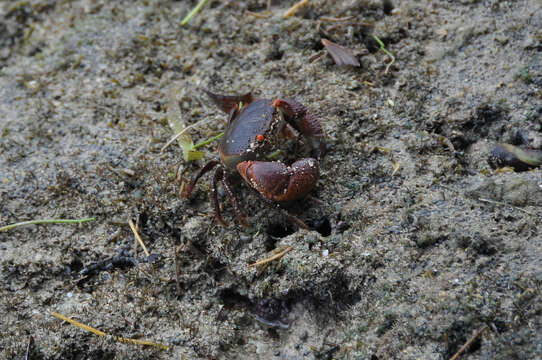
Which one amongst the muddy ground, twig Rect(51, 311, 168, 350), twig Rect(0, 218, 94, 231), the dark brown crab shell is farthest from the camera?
twig Rect(0, 218, 94, 231)

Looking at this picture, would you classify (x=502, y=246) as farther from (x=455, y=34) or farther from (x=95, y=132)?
(x=95, y=132)

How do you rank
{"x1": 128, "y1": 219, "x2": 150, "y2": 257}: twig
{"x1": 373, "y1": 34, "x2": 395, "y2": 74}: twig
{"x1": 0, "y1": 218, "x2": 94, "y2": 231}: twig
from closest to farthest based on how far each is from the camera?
{"x1": 128, "y1": 219, "x2": 150, "y2": 257}: twig
{"x1": 0, "y1": 218, "x2": 94, "y2": 231}: twig
{"x1": 373, "y1": 34, "x2": 395, "y2": 74}: twig

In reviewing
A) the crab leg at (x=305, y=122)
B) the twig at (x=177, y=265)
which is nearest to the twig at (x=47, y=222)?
the twig at (x=177, y=265)

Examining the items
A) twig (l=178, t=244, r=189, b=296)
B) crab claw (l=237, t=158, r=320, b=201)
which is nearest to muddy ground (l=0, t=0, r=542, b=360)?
twig (l=178, t=244, r=189, b=296)

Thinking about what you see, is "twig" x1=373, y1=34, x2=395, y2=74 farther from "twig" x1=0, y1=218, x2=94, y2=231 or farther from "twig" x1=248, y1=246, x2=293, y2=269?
"twig" x1=0, y1=218, x2=94, y2=231

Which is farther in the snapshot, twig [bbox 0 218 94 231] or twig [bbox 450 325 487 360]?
twig [bbox 0 218 94 231]

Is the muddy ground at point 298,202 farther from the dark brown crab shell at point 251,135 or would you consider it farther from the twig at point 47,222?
the dark brown crab shell at point 251,135
